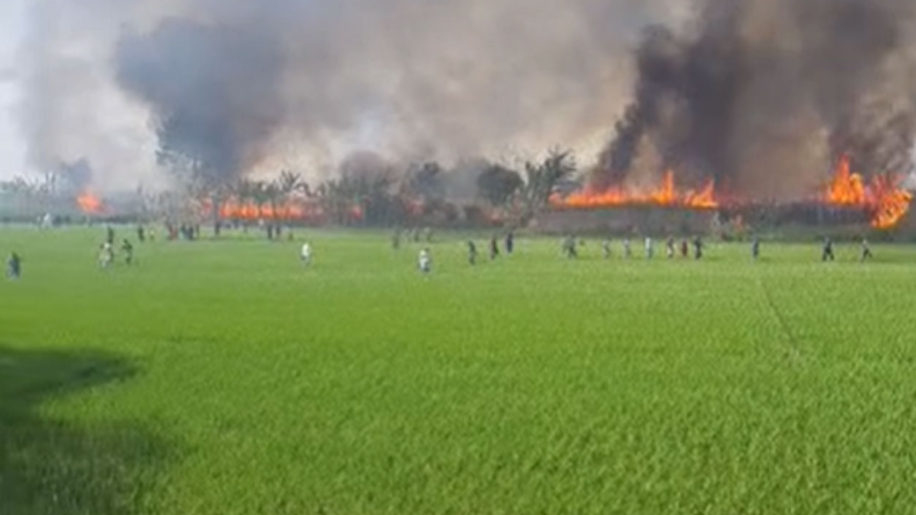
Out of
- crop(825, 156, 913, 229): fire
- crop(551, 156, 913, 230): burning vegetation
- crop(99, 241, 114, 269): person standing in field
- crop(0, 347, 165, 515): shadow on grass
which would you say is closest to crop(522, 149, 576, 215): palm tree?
crop(551, 156, 913, 230): burning vegetation

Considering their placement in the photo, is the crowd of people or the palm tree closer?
the crowd of people

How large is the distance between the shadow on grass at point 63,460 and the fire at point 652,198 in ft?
370

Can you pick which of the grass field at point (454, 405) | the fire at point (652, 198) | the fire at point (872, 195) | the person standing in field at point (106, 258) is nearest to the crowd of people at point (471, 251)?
the person standing in field at point (106, 258)

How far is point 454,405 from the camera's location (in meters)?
23.9

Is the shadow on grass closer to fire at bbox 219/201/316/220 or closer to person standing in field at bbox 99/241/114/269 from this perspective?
person standing in field at bbox 99/241/114/269

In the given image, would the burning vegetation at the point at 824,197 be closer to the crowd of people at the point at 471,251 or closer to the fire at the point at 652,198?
the fire at the point at 652,198

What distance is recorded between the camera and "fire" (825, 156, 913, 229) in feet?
392

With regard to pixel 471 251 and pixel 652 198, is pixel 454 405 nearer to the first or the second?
pixel 471 251

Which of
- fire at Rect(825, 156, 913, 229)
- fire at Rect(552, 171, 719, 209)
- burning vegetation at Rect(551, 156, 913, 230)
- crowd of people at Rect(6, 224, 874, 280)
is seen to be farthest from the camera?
fire at Rect(552, 171, 719, 209)

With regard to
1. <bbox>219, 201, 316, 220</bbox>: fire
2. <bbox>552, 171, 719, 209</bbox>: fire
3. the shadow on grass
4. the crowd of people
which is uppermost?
<bbox>552, 171, 719, 209</bbox>: fire

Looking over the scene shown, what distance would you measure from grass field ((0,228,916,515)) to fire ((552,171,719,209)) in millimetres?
92572

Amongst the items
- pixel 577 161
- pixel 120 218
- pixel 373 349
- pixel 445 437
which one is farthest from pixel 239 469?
pixel 120 218

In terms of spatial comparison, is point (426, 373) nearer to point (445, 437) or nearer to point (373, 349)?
point (373, 349)

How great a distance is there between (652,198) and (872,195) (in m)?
24.5
